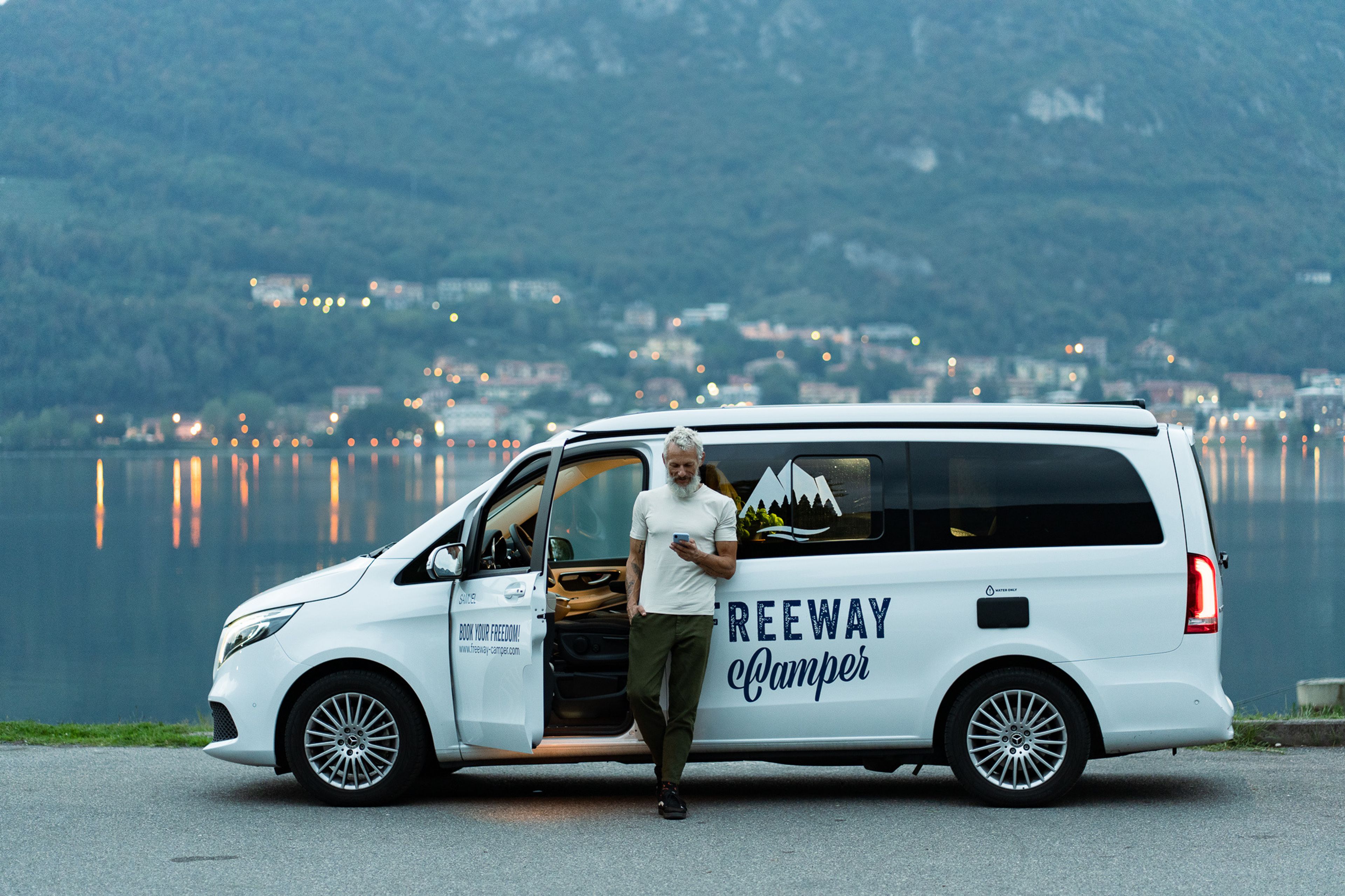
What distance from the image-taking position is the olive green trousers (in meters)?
6.94

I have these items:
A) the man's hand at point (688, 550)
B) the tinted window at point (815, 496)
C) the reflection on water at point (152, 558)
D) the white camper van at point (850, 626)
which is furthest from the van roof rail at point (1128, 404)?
the reflection on water at point (152, 558)

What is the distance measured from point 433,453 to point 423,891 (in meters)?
193

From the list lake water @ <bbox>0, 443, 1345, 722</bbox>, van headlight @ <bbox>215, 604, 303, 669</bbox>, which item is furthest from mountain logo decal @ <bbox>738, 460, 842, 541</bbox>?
lake water @ <bbox>0, 443, 1345, 722</bbox>

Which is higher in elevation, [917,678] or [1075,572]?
[1075,572]

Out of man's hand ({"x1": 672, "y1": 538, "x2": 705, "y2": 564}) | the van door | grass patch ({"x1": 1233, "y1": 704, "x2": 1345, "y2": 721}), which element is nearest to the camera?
man's hand ({"x1": 672, "y1": 538, "x2": 705, "y2": 564})

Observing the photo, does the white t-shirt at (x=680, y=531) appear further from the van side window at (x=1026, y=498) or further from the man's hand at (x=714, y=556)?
the van side window at (x=1026, y=498)

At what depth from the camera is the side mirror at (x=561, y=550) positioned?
7.81 m

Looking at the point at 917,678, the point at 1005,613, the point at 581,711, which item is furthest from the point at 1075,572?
the point at 581,711

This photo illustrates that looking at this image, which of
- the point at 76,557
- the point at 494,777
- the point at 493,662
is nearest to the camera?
the point at 493,662

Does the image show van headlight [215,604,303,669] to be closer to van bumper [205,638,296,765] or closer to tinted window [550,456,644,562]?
van bumper [205,638,296,765]

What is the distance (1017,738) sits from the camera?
7203mm

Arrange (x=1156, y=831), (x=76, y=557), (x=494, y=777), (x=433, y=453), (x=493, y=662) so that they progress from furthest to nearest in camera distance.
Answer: (x=433, y=453) → (x=76, y=557) → (x=494, y=777) → (x=493, y=662) → (x=1156, y=831)

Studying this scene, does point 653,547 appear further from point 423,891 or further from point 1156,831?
point 1156,831

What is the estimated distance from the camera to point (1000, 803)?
23.6 feet
